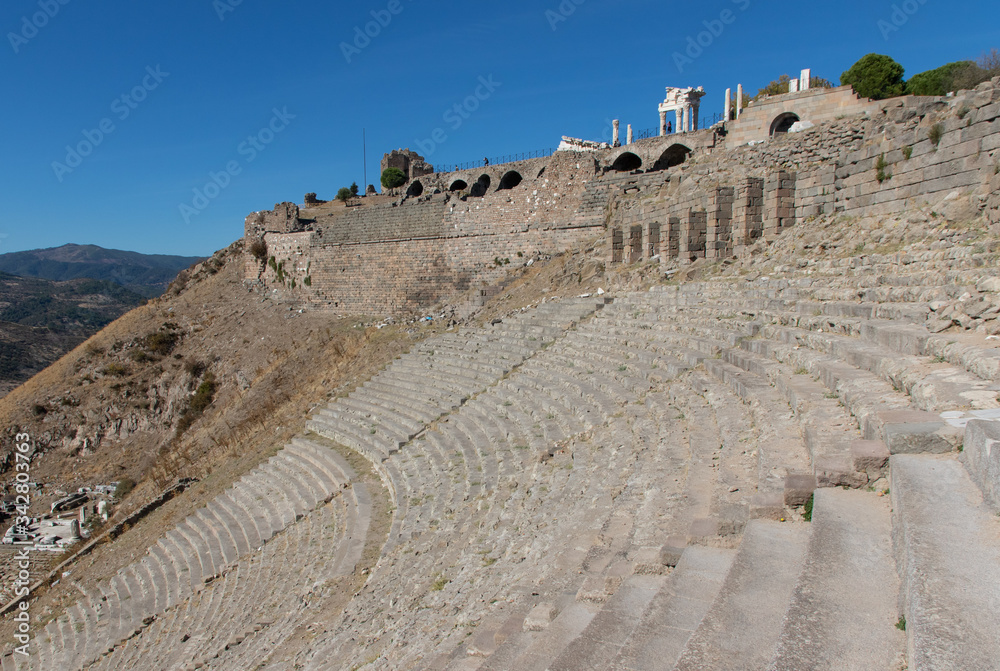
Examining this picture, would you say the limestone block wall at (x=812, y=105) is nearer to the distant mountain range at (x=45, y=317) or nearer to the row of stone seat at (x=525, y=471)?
the row of stone seat at (x=525, y=471)

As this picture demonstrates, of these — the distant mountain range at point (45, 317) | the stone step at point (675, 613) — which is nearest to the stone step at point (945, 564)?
the stone step at point (675, 613)

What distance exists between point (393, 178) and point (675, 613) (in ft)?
151

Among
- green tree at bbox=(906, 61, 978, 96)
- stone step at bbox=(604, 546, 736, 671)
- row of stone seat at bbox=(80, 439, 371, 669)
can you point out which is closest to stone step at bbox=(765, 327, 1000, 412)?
stone step at bbox=(604, 546, 736, 671)

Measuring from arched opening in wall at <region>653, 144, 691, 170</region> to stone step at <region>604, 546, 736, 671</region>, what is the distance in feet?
84.1

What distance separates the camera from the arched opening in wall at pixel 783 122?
17.8 m

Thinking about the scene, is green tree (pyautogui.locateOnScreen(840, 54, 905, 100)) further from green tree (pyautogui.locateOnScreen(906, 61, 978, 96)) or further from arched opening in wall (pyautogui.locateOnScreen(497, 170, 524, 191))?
arched opening in wall (pyautogui.locateOnScreen(497, 170, 524, 191))

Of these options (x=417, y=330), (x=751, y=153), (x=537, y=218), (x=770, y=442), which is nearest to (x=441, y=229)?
(x=537, y=218)

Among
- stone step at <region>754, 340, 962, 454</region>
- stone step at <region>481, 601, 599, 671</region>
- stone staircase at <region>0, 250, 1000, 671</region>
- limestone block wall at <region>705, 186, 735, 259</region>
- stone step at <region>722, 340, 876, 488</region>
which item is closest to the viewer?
stone staircase at <region>0, 250, 1000, 671</region>

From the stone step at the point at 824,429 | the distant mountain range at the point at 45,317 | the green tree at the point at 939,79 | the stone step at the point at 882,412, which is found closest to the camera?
the stone step at the point at 882,412

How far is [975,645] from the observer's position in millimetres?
1577

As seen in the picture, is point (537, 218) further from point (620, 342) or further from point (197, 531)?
point (197, 531)

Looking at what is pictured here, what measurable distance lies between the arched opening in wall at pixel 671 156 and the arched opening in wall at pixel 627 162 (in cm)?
86

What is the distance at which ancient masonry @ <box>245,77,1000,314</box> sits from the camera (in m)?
8.71

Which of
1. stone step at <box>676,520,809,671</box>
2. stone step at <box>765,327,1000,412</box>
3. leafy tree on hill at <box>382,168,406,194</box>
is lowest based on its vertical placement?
stone step at <box>676,520,809,671</box>
